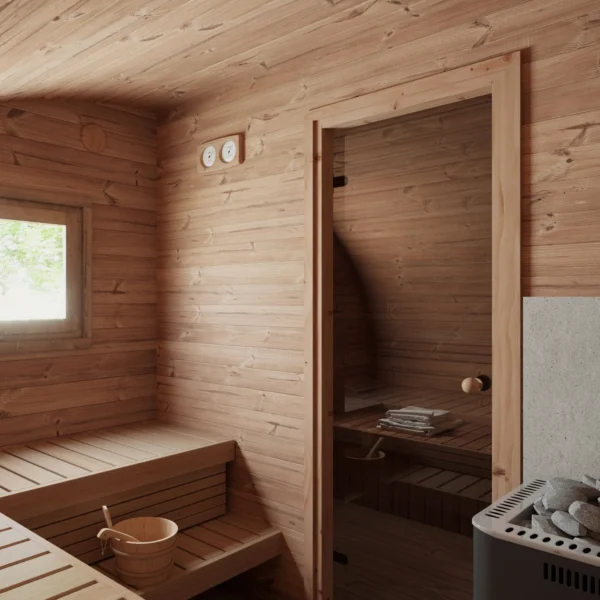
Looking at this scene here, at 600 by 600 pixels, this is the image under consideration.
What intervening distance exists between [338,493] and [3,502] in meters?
2.16

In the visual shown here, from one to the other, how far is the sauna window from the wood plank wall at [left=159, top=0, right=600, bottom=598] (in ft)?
1.55

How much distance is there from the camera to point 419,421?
3281 millimetres

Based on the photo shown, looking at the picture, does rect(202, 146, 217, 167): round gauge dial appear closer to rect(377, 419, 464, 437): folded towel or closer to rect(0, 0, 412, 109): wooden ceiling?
rect(0, 0, 412, 109): wooden ceiling

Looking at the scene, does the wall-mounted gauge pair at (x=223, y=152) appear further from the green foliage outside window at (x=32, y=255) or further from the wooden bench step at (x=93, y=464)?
the wooden bench step at (x=93, y=464)

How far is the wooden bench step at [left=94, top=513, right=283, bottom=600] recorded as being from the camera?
2410 mm

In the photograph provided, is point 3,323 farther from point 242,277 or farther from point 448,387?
point 448,387

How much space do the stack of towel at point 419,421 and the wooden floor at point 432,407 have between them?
0.03m

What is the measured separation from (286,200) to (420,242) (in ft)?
4.52

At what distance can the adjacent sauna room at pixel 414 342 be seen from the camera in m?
3.29

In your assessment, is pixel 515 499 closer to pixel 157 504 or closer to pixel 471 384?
pixel 471 384

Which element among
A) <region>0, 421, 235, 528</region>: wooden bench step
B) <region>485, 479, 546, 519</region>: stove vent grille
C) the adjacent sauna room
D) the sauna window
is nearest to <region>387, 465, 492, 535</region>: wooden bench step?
the adjacent sauna room

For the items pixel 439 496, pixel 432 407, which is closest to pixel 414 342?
pixel 432 407

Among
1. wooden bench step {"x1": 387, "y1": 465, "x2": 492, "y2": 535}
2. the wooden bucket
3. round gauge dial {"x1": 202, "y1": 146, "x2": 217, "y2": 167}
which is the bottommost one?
wooden bench step {"x1": 387, "y1": 465, "x2": 492, "y2": 535}

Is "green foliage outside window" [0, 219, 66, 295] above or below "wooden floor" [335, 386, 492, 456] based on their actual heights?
above
